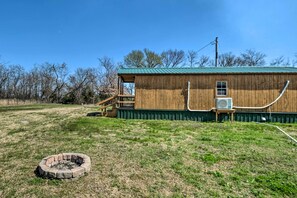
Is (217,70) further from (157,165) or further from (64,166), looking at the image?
(64,166)

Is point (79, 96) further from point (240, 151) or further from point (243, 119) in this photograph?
point (240, 151)

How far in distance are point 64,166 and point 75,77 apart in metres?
32.0

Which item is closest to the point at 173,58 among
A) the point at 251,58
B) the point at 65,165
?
the point at 251,58

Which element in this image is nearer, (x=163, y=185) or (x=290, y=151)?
(x=163, y=185)

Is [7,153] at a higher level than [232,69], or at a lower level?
lower

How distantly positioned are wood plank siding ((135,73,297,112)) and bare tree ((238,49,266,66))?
2594cm

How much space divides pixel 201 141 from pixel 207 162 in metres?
1.58

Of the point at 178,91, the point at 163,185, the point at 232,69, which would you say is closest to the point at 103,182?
the point at 163,185

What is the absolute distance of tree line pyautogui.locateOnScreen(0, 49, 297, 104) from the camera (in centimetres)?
2989

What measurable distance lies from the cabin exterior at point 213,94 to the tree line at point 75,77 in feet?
66.5

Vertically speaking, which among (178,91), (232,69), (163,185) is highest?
(232,69)

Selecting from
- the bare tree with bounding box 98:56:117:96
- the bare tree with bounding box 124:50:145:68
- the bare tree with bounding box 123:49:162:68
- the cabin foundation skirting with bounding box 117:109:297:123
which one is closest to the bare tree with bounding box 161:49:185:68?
the bare tree with bounding box 123:49:162:68

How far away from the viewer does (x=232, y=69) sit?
926 cm

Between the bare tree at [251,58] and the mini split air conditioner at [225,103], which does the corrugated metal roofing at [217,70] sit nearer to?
the mini split air conditioner at [225,103]
